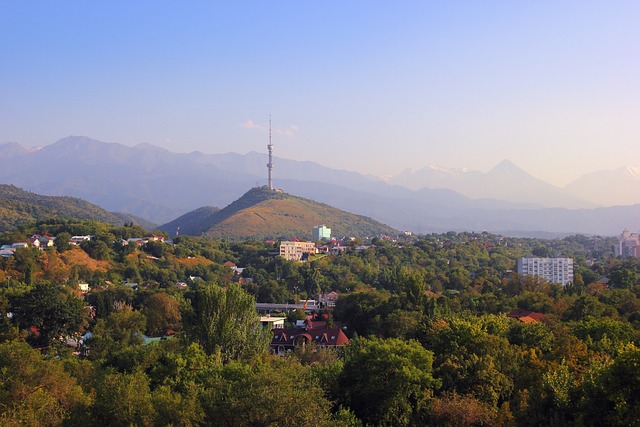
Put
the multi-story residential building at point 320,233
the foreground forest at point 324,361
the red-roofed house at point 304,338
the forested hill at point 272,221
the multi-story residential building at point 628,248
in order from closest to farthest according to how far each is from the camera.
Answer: the foreground forest at point 324,361 → the red-roofed house at point 304,338 → the multi-story residential building at point 628,248 → the multi-story residential building at point 320,233 → the forested hill at point 272,221

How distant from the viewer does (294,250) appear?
75.8 meters

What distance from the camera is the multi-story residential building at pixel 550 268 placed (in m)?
73.8

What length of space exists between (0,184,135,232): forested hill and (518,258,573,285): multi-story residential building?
4679cm

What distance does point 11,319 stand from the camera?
3119 cm

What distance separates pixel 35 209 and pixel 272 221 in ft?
139

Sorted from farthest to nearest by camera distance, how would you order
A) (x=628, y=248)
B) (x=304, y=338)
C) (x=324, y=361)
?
(x=628, y=248)
(x=304, y=338)
(x=324, y=361)

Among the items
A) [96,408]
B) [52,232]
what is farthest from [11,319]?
[52,232]

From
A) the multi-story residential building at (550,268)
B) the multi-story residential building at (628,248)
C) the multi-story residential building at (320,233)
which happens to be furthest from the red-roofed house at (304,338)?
the multi-story residential building at (320,233)

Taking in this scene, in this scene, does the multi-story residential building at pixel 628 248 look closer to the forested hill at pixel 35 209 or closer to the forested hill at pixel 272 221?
the forested hill at pixel 272 221

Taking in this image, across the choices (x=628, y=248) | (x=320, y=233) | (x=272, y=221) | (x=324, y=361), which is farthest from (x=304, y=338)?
(x=272, y=221)

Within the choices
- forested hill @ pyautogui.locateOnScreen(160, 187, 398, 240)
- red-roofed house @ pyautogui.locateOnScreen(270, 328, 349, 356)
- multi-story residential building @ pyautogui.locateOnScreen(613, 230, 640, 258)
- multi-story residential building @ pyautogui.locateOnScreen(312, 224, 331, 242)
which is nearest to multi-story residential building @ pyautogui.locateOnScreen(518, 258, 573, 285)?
multi-story residential building @ pyautogui.locateOnScreen(613, 230, 640, 258)

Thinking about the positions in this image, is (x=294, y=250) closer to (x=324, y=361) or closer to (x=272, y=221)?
(x=272, y=221)

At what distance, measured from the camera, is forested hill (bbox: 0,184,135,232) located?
8052cm

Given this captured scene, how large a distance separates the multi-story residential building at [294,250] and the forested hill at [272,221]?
3121 cm
